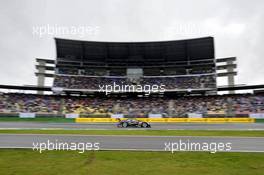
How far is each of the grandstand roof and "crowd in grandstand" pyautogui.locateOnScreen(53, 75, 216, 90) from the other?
4901 mm

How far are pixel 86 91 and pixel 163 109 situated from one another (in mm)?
19153

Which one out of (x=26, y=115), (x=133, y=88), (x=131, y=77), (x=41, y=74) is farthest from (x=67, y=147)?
(x=41, y=74)

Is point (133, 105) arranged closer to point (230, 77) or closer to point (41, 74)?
point (230, 77)

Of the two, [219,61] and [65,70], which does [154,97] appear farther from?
[65,70]

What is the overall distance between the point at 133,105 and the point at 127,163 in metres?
39.0

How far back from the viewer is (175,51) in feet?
170

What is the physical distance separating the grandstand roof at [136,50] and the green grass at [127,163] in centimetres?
4423

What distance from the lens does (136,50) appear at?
5284cm

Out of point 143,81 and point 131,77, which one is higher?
point 131,77

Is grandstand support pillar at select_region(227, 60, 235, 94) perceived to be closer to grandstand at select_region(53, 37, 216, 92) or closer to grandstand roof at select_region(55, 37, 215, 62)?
grandstand at select_region(53, 37, 216, 92)

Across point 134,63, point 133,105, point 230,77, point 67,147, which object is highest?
point 134,63

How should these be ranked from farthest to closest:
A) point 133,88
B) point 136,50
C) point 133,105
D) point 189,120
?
point 136,50 < point 133,88 < point 133,105 < point 189,120

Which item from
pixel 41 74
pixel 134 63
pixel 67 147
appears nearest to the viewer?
pixel 67 147

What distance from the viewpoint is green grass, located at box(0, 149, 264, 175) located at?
668 cm
